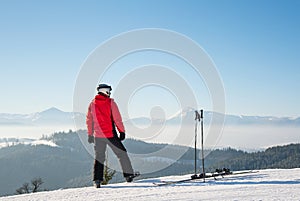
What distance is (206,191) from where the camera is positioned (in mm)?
6707

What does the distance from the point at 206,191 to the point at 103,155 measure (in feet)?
9.95

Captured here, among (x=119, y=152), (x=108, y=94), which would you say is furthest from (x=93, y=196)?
(x=108, y=94)

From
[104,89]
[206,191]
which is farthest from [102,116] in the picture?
[206,191]

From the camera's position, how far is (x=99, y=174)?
27.7 feet

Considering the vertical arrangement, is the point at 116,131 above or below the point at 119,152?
above

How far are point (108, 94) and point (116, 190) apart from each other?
2496 mm

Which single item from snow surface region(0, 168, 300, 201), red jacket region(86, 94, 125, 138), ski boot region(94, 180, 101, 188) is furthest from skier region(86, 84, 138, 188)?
snow surface region(0, 168, 300, 201)

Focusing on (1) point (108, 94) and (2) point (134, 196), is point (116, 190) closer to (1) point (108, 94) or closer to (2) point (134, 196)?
(2) point (134, 196)

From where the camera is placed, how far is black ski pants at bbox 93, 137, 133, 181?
8.53 m

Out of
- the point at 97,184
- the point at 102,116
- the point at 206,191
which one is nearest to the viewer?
the point at 206,191

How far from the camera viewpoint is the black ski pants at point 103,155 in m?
8.53

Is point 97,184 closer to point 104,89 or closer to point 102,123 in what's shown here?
point 102,123

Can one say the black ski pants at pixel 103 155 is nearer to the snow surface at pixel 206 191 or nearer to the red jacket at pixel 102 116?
the red jacket at pixel 102 116

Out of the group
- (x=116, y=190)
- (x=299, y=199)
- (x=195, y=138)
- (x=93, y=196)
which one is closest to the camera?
(x=299, y=199)
